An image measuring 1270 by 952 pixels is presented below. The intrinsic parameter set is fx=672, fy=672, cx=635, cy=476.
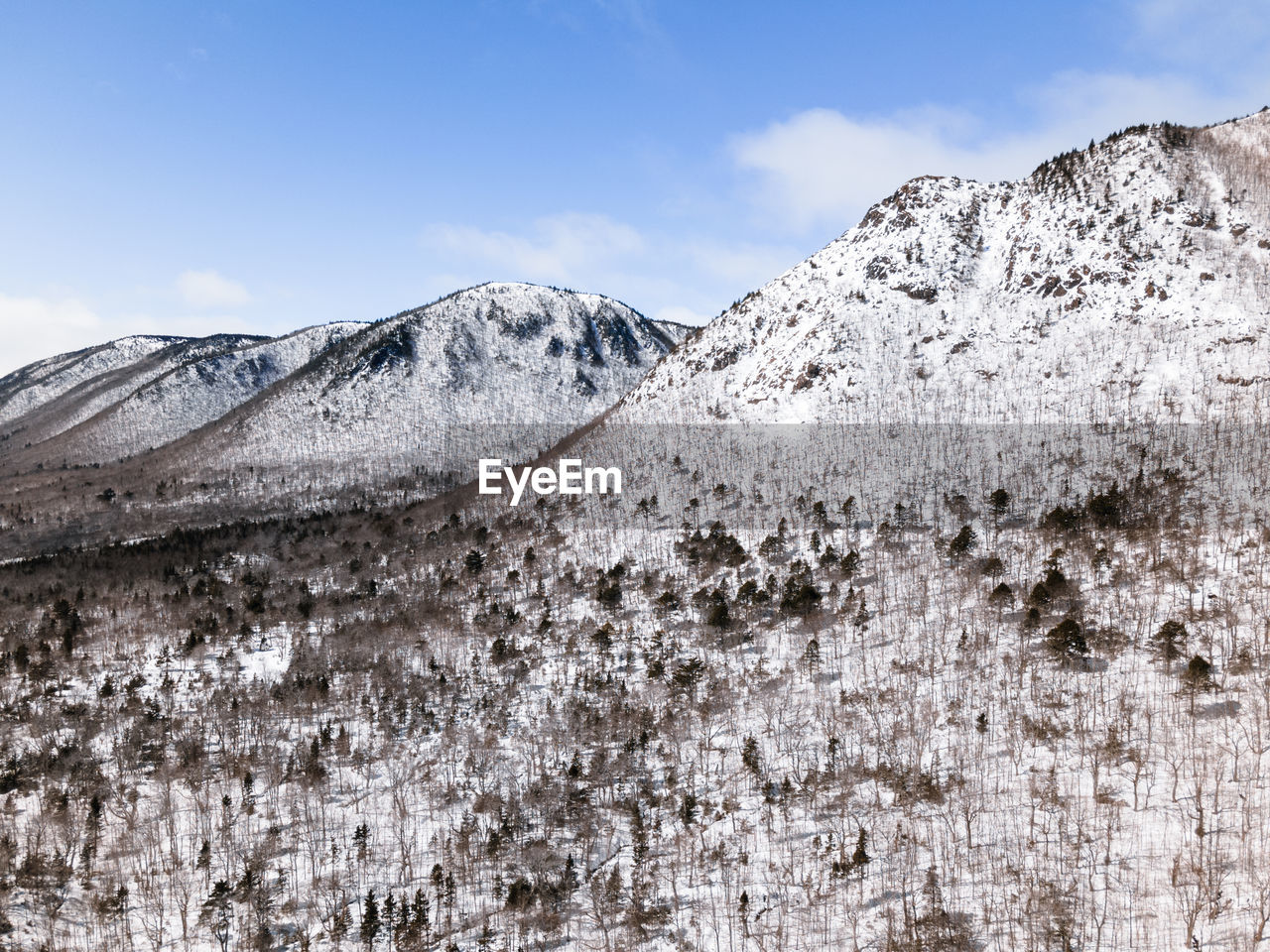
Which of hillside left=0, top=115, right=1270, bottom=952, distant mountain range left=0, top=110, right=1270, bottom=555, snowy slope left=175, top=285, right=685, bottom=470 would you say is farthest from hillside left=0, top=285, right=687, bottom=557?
hillside left=0, top=115, right=1270, bottom=952

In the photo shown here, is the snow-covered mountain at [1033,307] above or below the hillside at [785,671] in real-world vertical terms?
above

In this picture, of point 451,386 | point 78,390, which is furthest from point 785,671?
point 78,390

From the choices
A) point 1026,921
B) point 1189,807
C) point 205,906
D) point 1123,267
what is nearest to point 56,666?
point 205,906

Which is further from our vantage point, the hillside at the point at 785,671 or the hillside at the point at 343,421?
the hillside at the point at 343,421

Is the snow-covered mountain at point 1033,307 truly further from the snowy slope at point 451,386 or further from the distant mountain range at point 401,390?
the distant mountain range at point 401,390

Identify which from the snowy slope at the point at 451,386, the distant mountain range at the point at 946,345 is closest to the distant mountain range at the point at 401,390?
the snowy slope at the point at 451,386

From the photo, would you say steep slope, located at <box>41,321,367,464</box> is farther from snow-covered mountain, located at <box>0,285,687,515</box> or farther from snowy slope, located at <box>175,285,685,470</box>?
snowy slope, located at <box>175,285,685,470</box>
